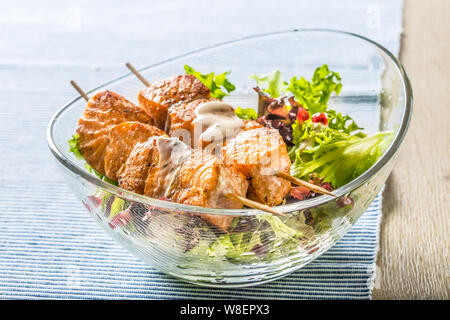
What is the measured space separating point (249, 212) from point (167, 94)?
0.91 metres

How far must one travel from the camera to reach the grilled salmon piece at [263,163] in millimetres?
1883

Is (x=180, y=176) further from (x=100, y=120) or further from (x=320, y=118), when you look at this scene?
(x=320, y=118)

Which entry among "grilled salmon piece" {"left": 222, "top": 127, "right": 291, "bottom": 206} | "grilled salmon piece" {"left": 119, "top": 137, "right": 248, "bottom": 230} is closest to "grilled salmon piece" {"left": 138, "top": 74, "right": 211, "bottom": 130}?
"grilled salmon piece" {"left": 119, "top": 137, "right": 248, "bottom": 230}

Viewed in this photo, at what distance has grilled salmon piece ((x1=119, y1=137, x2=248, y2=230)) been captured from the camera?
1.80 meters

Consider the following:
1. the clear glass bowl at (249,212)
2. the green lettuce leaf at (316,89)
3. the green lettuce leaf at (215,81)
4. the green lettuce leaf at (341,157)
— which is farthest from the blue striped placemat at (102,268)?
the green lettuce leaf at (215,81)

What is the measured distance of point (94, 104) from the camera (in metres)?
2.27

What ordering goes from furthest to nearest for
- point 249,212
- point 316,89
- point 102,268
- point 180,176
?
point 316,89 < point 102,268 < point 180,176 < point 249,212

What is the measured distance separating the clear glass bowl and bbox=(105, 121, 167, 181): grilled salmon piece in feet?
0.57

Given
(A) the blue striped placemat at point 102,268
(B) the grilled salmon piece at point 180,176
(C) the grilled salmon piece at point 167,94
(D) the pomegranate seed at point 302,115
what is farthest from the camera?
(D) the pomegranate seed at point 302,115

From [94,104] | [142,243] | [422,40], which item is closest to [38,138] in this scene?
[94,104]

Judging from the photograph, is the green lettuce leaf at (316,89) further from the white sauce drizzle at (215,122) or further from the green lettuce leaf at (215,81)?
the white sauce drizzle at (215,122)

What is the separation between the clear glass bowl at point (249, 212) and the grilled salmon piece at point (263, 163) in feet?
0.64

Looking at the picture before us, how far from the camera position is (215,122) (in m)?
2.14

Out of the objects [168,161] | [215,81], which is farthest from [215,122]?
[215,81]
